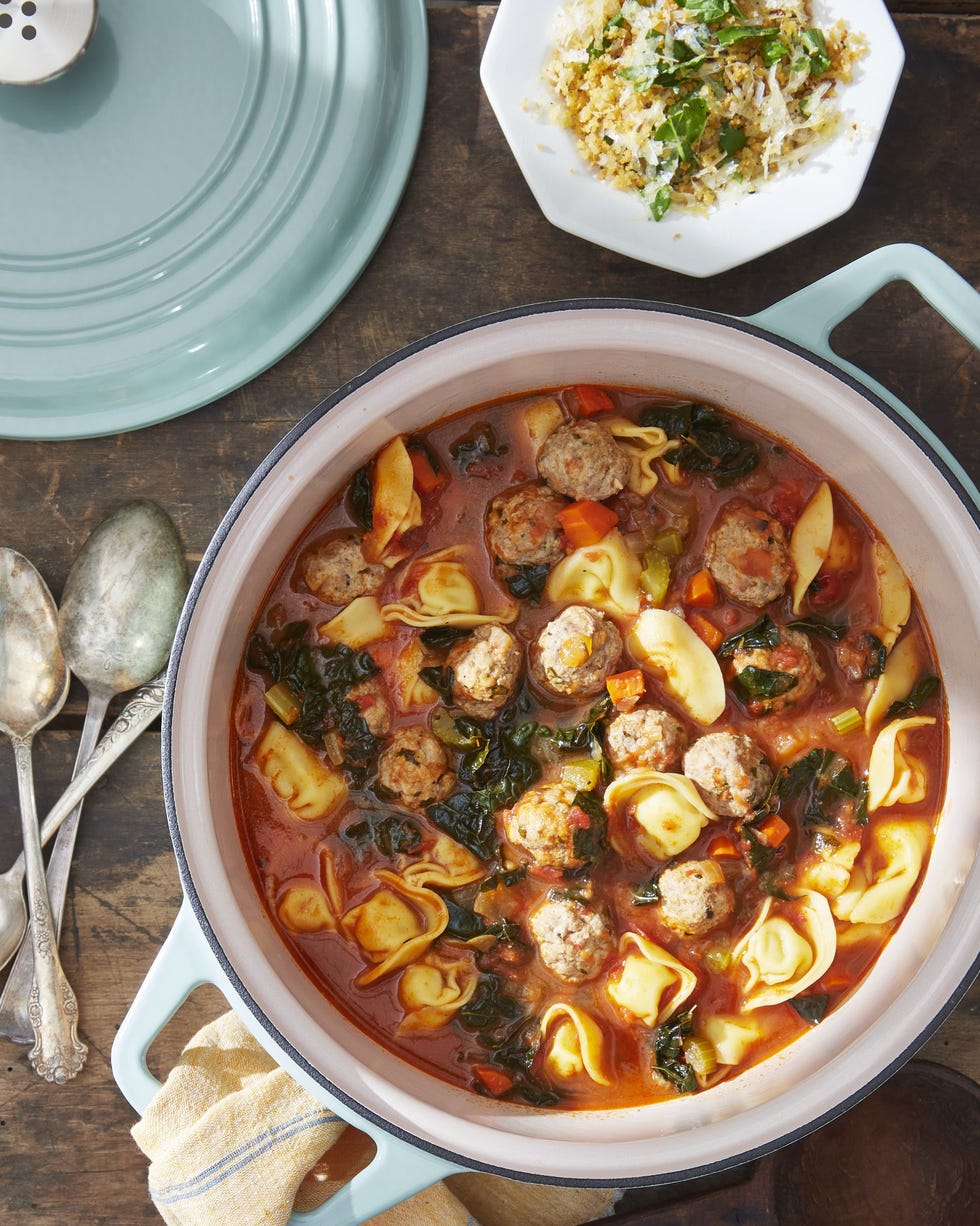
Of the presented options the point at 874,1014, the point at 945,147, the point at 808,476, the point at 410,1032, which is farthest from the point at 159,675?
the point at 945,147

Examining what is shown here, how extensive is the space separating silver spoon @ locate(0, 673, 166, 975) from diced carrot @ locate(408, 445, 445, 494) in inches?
43.2

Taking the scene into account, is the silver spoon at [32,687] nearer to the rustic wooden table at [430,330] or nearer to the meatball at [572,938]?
the rustic wooden table at [430,330]

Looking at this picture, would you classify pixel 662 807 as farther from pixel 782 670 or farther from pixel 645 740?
pixel 782 670

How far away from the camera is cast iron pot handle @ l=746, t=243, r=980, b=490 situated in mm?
2900

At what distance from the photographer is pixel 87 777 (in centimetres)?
348

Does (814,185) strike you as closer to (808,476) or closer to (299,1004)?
(808,476)

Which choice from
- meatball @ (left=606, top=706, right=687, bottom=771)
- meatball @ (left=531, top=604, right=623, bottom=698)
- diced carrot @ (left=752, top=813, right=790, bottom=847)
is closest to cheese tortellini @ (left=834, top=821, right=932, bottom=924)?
diced carrot @ (left=752, top=813, right=790, bottom=847)

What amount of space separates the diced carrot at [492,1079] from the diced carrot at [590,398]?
2148 millimetres

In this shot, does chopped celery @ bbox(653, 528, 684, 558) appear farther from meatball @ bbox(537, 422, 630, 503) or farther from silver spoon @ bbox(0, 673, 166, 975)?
silver spoon @ bbox(0, 673, 166, 975)

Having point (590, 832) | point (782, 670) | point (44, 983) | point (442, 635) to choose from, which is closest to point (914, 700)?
point (782, 670)

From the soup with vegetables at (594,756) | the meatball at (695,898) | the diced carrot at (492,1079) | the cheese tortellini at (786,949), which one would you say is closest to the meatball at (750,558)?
the soup with vegetables at (594,756)

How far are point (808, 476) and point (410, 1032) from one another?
222 cm

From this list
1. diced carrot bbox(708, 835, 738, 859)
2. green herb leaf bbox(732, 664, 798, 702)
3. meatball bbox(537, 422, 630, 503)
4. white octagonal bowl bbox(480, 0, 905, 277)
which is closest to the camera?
white octagonal bowl bbox(480, 0, 905, 277)

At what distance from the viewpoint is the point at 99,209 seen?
338 centimetres
